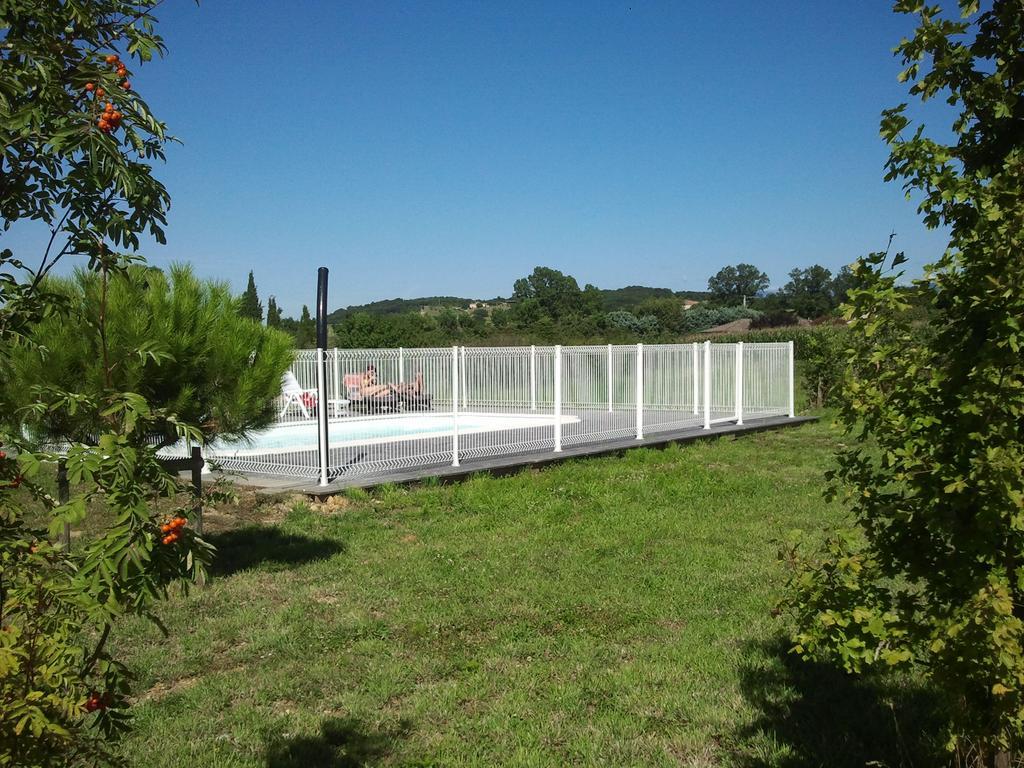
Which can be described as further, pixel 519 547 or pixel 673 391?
pixel 673 391

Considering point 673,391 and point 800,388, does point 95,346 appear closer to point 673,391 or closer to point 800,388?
point 673,391

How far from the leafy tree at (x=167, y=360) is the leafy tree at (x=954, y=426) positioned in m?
4.35

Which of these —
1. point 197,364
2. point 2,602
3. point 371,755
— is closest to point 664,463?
point 197,364

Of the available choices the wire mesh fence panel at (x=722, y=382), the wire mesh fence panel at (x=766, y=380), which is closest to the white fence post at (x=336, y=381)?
the wire mesh fence panel at (x=722, y=382)

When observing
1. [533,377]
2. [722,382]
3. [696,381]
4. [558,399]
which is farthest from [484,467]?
[722,382]

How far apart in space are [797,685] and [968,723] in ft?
7.22

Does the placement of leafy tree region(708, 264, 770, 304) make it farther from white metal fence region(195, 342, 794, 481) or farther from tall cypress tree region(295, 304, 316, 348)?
white metal fence region(195, 342, 794, 481)

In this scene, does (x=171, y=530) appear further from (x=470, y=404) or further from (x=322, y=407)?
(x=470, y=404)

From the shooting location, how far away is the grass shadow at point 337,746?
3.77 m

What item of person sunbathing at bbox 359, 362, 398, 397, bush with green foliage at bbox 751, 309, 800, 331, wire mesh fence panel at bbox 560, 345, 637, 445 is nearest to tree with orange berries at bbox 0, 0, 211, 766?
person sunbathing at bbox 359, 362, 398, 397

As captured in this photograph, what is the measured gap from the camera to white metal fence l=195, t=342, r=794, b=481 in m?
12.4

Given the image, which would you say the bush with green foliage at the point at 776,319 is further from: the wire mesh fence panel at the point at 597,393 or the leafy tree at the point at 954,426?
the leafy tree at the point at 954,426

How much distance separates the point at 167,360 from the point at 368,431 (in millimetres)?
7474

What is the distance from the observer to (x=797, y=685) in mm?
4633
